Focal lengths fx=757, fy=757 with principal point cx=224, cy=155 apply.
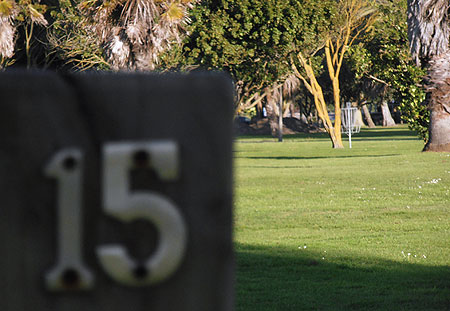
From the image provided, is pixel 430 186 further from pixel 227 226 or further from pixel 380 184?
pixel 227 226

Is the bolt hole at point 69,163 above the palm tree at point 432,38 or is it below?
below

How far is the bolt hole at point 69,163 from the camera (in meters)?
1.21

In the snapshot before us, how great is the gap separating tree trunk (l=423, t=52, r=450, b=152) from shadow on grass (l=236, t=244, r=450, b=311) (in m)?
15.9

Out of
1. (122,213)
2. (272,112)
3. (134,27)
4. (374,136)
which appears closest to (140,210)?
(122,213)

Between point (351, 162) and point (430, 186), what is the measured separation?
9.78 m

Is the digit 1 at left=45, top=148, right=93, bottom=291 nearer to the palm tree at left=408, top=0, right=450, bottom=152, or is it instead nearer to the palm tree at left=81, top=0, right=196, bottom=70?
the palm tree at left=81, top=0, right=196, bottom=70

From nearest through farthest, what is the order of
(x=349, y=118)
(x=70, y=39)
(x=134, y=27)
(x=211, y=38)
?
(x=134, y=27) → (x=70, y=39) → (x=211, y=38) → (x=349, y=118)

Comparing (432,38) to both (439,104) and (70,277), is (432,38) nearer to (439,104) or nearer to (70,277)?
(439,104)

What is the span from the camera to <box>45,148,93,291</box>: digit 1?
120 cm

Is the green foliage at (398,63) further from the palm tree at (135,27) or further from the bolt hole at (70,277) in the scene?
the bolt hole at (70,277)

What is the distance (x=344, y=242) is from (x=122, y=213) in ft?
30.9

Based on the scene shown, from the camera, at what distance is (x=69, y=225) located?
121cm

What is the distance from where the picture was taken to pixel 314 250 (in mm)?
9695

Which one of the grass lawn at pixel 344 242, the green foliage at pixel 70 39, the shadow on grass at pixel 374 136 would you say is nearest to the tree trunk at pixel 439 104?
the grass lawn at pixel 344 242
